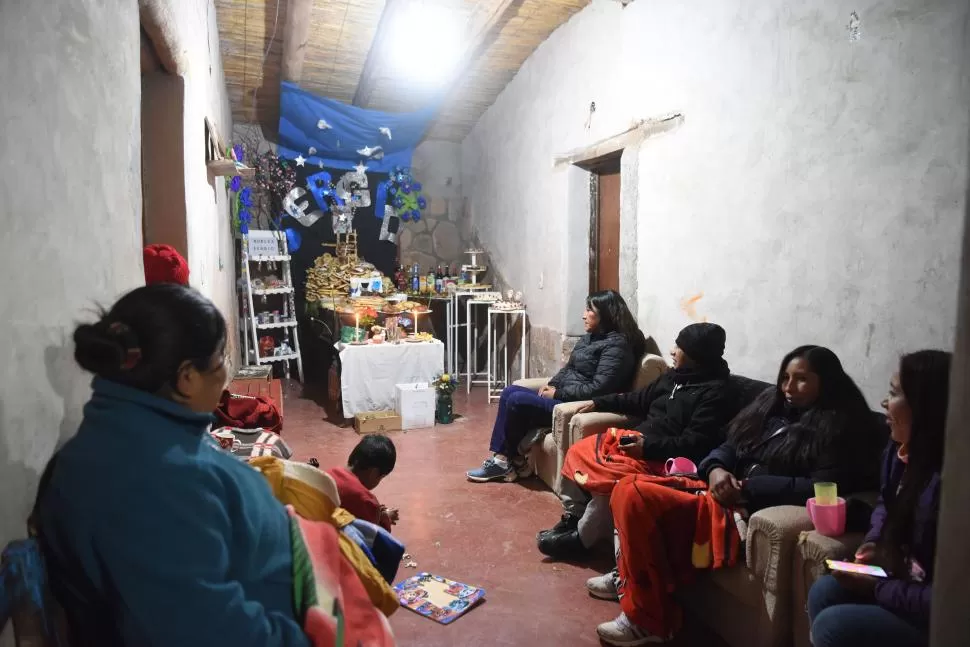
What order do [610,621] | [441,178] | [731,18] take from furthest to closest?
[441,178], [731,18], [610,621]

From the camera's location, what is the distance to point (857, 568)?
1608mm

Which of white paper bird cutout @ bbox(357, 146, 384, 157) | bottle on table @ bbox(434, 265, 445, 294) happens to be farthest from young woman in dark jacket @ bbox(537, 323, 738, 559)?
white paper bird cutout @ bbox(357, 146, 384, 157)

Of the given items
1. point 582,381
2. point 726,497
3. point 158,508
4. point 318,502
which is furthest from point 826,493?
point 582,381

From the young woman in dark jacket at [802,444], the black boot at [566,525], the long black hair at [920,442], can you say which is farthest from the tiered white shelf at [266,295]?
the long black hair at [920,442]

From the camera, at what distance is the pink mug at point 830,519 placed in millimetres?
1833

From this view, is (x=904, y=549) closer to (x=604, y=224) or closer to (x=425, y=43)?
(x=604, y=224)

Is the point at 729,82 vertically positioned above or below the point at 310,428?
above

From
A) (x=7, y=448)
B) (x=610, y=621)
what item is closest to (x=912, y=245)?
(x=610, y=621)

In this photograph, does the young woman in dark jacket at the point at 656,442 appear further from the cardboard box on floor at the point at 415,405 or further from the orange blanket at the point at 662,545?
the cardboard box on floor at the point at 415,405

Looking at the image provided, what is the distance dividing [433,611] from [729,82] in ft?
9.50

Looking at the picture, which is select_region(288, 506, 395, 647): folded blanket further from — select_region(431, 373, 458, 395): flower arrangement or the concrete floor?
select_region(431, 373, 458, 395): flower arrangement

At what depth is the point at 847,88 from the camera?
251 centimetres

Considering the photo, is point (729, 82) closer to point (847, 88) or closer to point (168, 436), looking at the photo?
point (847, 88)

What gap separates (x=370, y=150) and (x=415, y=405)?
3.31m
